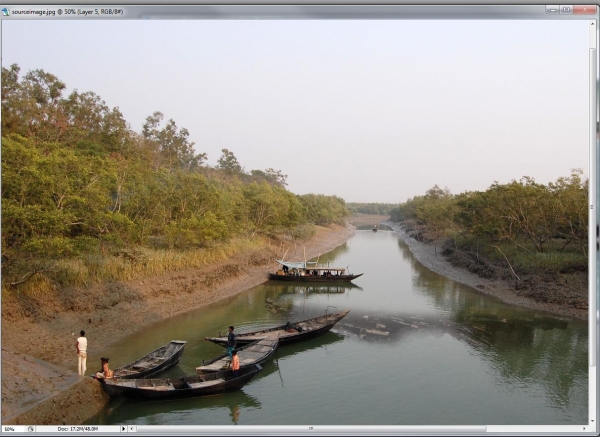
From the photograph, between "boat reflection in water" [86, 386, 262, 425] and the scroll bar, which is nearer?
the scroll bar

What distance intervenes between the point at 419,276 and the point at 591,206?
78.3ft

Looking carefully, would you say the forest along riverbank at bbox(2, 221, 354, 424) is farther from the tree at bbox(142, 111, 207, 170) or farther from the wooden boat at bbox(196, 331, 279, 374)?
the tree at bbox(142, 111, 207, 170)

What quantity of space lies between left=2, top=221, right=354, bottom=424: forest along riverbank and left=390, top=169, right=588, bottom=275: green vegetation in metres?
13.8

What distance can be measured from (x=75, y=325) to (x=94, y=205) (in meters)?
3.93

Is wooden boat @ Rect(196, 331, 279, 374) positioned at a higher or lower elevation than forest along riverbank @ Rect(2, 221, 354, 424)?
lower

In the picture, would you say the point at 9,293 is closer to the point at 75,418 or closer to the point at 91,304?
the point at 91,304

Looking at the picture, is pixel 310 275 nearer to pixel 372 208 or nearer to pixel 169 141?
pixel 169 141

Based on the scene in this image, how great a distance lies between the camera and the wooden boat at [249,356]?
1072 centimetres

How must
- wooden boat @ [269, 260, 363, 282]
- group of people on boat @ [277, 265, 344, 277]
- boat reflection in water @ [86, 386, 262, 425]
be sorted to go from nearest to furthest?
boat reflection in water @ [86, 386, 262, 425] → wooden boat @ [269, 260, 363, 282] → group of people on boat @ [277, 265, 344, 277]

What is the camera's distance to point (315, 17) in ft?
14.5

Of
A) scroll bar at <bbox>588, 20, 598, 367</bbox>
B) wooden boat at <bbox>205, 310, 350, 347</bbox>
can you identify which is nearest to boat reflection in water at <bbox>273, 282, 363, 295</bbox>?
wooden boat at <bbox>205, 310, 350, 347</bbox>

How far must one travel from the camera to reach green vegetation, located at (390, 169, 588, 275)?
18.9 meters

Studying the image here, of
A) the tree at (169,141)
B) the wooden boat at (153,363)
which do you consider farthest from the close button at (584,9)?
the tree at (169,141)

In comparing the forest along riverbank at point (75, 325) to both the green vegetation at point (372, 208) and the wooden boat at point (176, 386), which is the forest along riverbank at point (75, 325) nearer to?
the wooden boat at point (176, 386)
